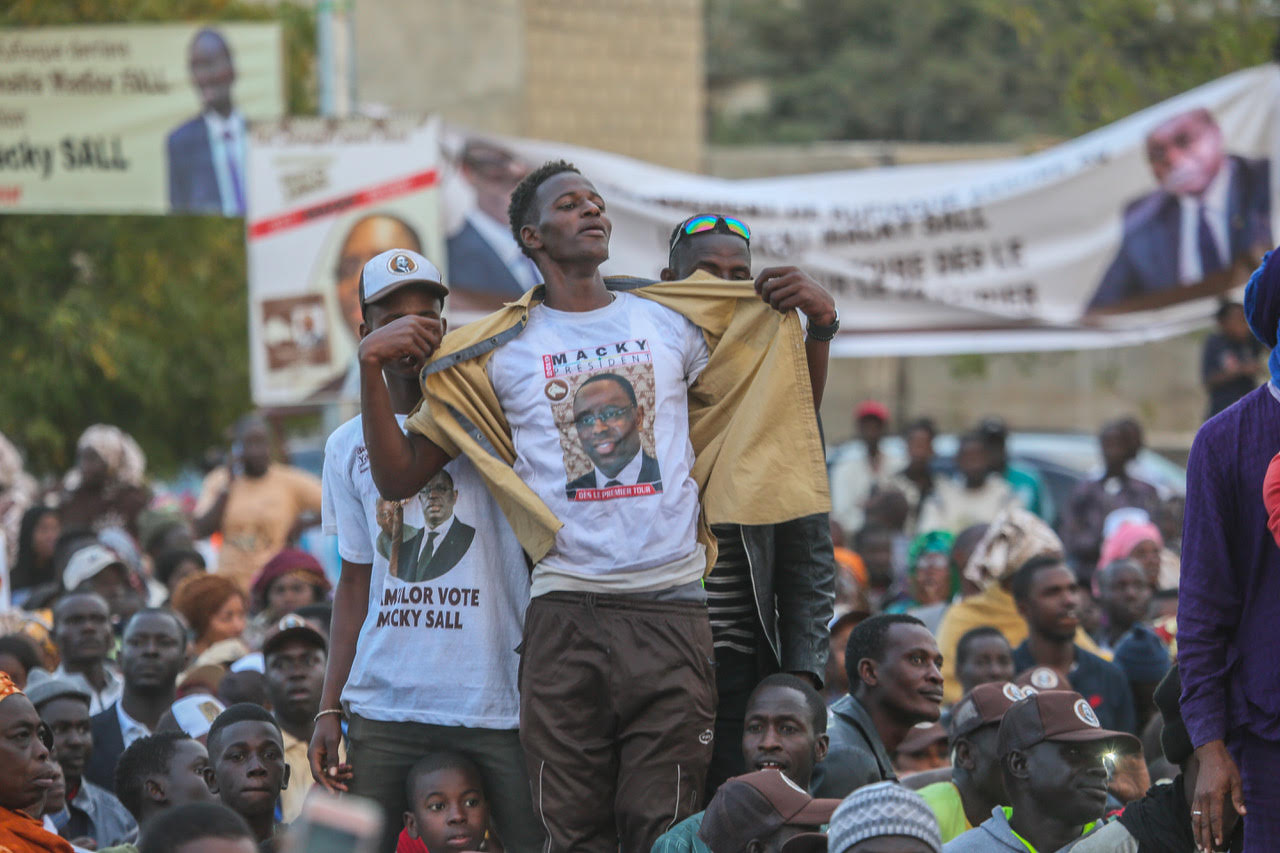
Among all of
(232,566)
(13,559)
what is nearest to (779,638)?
(232,566)

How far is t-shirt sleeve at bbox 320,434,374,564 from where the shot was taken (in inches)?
185

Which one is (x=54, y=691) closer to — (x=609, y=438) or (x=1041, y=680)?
(x=609, y=438)

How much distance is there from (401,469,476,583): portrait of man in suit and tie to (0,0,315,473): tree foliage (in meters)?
11.8

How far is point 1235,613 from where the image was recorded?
12.8 feet

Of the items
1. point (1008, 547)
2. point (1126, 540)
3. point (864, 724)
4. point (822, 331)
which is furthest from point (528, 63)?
point (822, 331)

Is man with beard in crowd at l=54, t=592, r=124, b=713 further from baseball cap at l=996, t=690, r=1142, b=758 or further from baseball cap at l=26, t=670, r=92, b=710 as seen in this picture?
baseball cap at l=996, t=690, r=1142, b=758

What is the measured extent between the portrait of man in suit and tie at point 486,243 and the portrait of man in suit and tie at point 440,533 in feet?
19.2

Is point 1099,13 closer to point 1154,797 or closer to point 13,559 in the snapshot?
point 13,559

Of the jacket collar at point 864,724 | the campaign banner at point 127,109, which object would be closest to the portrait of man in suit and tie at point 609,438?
the jacket collar at point 864,724

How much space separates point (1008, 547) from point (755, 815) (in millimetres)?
4142

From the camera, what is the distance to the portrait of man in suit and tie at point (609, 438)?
4.20 metres

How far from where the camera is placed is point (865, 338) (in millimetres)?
10664

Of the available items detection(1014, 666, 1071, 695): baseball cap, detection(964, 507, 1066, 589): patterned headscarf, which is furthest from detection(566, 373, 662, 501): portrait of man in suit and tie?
detection(964, 507, 1066, 589): patterned headscarf

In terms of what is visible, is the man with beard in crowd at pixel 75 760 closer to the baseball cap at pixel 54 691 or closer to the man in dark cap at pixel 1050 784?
the baseball cap at pixel 54 691
